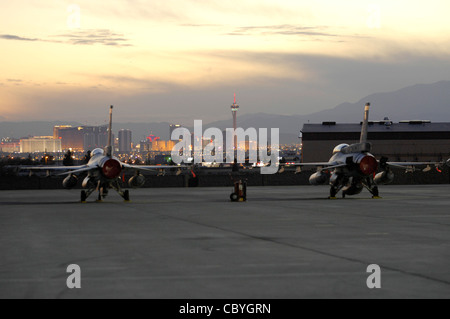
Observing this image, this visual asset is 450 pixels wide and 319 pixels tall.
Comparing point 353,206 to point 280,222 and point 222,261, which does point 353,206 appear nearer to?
point 280,222

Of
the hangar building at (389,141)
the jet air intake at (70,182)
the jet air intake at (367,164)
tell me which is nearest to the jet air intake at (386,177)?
the jet air intake at (367,164)

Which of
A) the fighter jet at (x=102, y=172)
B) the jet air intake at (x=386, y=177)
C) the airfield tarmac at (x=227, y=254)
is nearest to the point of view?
the airfield tarmac at (x=227, y=254)

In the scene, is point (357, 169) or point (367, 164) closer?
point (367, 164)

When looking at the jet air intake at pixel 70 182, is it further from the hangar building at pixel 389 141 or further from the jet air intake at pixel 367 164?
the hangar building at pixel 389 141

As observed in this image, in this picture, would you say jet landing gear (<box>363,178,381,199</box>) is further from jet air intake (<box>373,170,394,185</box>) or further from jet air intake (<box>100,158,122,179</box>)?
jet air intake (<box>100,158,122,179</box>)

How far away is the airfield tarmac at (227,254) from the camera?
11109 millimetres

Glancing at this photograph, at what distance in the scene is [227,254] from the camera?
15594mm

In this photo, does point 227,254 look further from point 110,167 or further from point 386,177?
point 386,177

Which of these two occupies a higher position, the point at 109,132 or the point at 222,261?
the point at 109,132

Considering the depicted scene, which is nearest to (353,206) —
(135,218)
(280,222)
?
(280,222)

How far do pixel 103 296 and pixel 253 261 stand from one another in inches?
181

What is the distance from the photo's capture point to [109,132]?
137 ft

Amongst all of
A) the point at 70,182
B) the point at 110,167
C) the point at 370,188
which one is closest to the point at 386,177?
the point at 370,188
